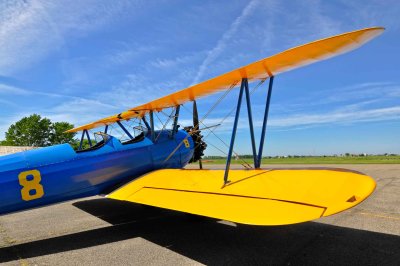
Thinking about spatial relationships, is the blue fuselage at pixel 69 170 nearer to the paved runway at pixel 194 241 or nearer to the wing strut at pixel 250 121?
the paved runway at pixel 194 241

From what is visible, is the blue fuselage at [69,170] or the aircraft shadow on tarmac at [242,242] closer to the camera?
the aircraft shadow on tarmac at [242,242]

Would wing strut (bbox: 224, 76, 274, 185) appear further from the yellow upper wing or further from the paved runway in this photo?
the paved runway

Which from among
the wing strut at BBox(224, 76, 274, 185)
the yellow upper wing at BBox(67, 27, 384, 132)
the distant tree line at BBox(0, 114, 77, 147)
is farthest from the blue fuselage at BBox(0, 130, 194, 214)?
the distant tree line at BBox(0, 114, 77, 147)

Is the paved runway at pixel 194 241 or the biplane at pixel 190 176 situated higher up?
the biplane at pixel 190 176

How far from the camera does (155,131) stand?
8719 mm

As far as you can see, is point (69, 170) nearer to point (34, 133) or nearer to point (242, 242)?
point (242, 242)

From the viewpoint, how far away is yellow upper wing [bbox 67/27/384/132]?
4.32m

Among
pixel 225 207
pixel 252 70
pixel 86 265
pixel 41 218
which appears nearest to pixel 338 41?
pixel 252 70

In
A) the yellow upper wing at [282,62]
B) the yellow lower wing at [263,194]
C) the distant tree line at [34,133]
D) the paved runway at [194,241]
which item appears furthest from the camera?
the distant tree line at [34,133]

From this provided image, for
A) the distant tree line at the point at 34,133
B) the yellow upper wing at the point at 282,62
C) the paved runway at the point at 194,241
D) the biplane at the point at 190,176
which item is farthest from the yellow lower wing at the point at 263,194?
the distant tree line at the point at 34,133

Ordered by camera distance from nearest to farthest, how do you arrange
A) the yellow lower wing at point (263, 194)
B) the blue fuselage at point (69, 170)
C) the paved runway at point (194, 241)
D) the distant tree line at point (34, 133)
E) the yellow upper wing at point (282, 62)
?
the yellow lower wing at point (263, 194) < the yellow upper wing at point (282, 62) < the paved runway at point (194, 241) < the blue fuselage at point (69, 170) < the distant tree line at point (34, 133)

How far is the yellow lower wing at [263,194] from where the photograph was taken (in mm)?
3520

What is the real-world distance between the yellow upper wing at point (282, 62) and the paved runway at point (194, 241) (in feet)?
9.90

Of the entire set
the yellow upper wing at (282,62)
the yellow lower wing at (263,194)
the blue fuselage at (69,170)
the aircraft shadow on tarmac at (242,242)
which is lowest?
the aircraft shadow on tarmac at (242,242)
